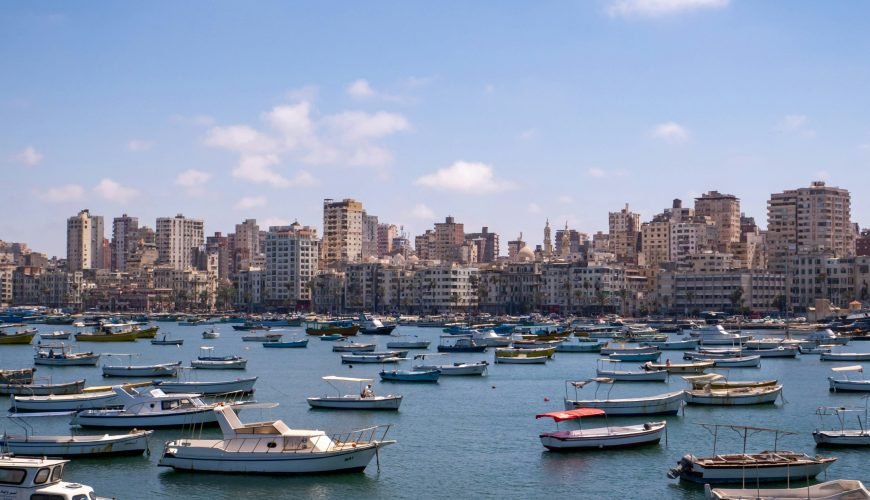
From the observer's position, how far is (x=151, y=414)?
58.0 m

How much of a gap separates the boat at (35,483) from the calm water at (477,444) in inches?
395

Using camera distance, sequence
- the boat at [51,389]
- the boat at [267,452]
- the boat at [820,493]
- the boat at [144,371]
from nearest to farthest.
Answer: the boat at [820,493], the boat at [267,452], the boat at [51,389], the boat at [144,371]

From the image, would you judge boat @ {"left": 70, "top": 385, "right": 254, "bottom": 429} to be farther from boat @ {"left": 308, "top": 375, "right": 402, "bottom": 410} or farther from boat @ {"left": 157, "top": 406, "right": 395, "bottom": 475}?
boat @ {"left": 157, "top": 406, "right": 395, "bottom": 475}

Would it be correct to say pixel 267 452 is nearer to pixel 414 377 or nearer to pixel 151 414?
pixel 151 414

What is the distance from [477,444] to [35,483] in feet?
88.8

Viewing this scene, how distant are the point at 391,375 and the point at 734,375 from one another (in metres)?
31.4

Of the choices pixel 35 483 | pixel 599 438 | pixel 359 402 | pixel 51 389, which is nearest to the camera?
pixel 35 483

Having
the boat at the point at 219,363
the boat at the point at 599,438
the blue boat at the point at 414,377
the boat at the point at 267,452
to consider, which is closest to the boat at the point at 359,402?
the boat at the point at 599,438

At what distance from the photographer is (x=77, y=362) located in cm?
10594

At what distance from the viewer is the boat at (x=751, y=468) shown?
145 ft

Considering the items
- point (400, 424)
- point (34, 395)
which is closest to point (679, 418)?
point (400, 424)

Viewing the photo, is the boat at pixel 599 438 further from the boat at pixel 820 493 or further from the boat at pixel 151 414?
the boat at pixel 151 414

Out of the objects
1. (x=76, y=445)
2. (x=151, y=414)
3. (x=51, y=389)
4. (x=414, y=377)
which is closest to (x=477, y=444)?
(x=151, y=414)

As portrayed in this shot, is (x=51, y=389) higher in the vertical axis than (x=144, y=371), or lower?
higher
